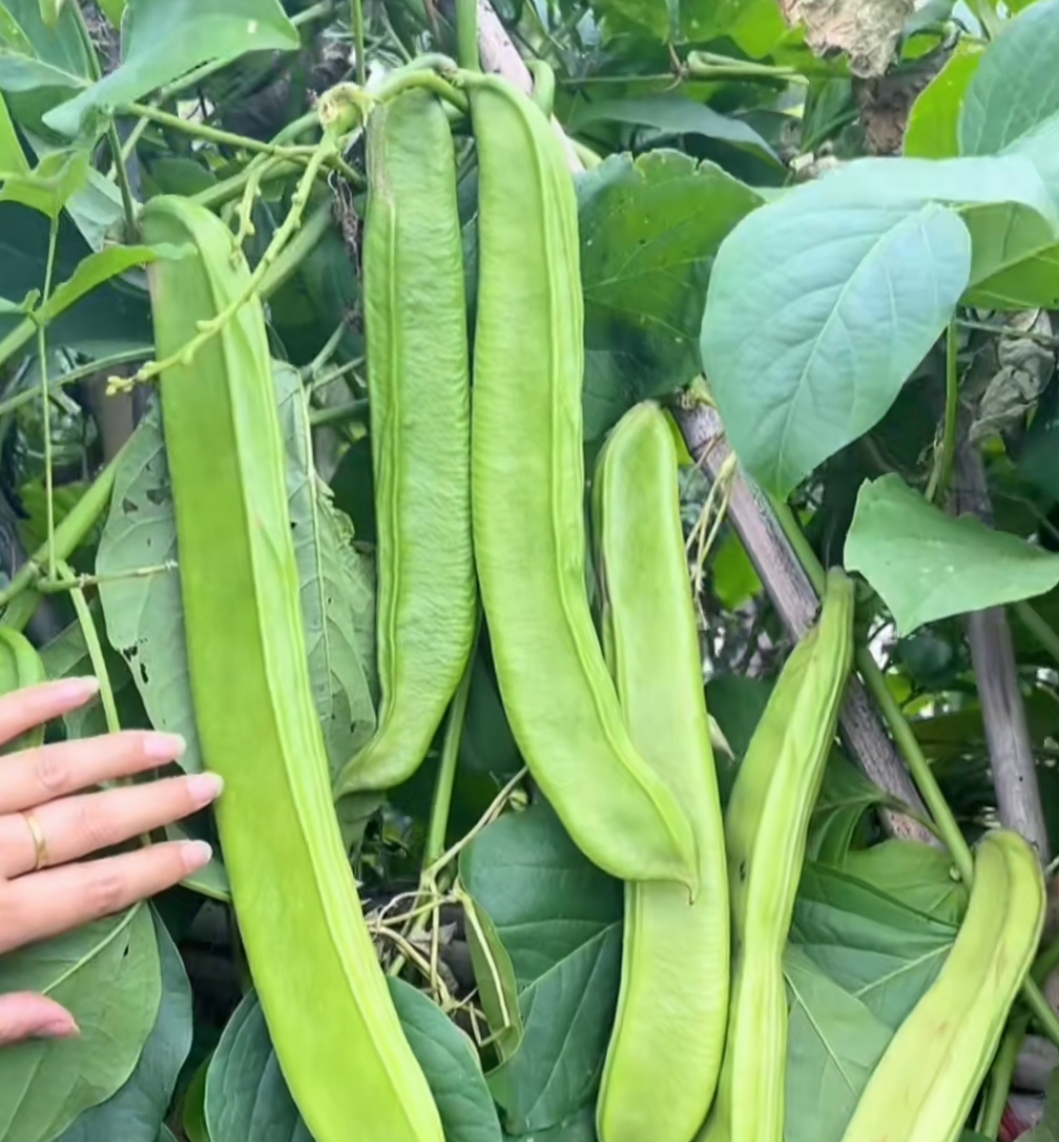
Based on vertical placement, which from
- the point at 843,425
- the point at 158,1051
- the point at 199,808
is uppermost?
the point at 843,425

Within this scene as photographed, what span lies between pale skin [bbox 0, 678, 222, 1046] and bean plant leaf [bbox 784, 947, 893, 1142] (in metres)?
0.29

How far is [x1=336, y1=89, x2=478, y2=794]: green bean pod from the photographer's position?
0.56m

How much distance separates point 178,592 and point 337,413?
14cm

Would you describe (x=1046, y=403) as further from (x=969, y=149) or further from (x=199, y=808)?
(x=199, y=808)

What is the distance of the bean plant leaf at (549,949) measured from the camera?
0.54 meters

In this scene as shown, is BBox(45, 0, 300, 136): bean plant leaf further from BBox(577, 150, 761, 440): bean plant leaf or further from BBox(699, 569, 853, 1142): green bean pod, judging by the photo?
BBox(699, 569, 853, 1142): green bean pod

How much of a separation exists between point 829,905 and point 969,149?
1.25ft

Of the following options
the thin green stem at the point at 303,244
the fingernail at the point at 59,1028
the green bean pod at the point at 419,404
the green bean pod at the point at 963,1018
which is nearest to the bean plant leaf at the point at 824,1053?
the green bean pod at the point at 963,1018

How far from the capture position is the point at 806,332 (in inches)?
18.4

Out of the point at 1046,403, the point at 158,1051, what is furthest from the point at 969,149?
the point at 158,1051

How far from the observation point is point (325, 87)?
0.77 meters

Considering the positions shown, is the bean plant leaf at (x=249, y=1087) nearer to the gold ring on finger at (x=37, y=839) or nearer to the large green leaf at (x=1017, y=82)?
the gold ring on finger at (x=37, y=839)

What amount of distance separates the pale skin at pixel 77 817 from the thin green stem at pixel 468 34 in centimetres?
37

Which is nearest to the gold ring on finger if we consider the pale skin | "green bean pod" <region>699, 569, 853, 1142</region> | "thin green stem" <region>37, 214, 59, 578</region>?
the pale skin
